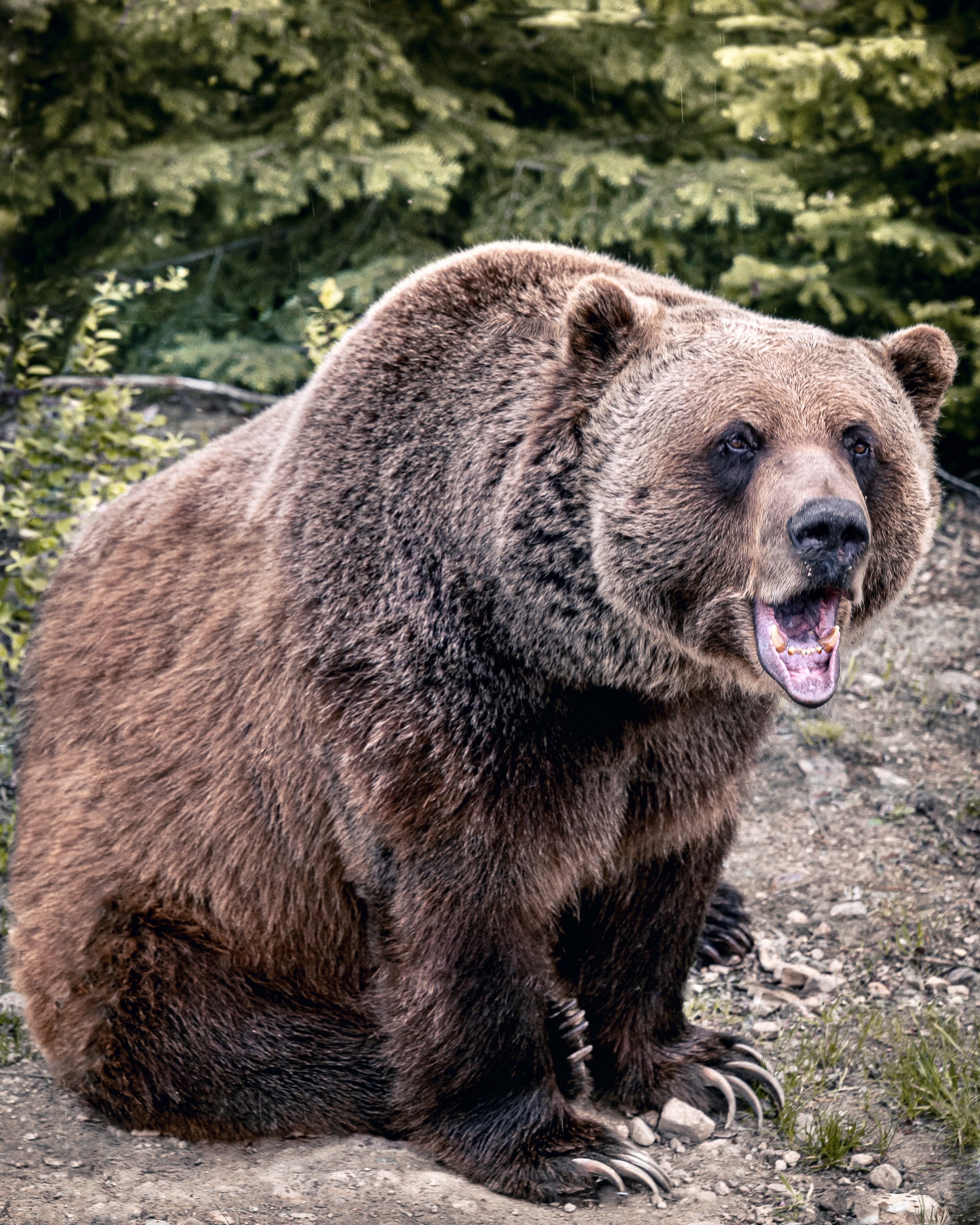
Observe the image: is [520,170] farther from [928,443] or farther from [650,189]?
[928,443]

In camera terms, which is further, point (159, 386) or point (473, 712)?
point (159, 386)

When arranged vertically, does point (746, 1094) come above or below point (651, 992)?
below

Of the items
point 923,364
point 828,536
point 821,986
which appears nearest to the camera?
point 828,536

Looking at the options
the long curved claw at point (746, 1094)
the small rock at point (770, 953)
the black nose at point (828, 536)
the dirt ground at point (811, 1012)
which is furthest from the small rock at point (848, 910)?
the black nose at point (828, 536)

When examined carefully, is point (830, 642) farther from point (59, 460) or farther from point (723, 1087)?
point (59, 460)

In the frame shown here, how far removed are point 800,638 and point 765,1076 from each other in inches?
65.7

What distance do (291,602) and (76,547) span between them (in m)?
1.42

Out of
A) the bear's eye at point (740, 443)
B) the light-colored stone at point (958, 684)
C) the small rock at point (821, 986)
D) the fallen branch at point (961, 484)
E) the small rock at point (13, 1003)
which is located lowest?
the small rock at point (13, 1003)

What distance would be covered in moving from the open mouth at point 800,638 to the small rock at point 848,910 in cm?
229

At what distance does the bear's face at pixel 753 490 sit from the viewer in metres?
2.97

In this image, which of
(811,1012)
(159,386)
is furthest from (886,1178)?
(159,386)

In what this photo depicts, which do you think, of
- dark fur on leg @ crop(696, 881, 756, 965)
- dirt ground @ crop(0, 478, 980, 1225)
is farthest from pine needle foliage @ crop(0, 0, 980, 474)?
dark fur on leg @ crop(696, 881, 756, 965)

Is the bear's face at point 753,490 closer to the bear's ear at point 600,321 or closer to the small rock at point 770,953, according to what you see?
the bear's ear at point 600,321

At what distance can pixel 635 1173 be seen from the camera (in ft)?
11.7
